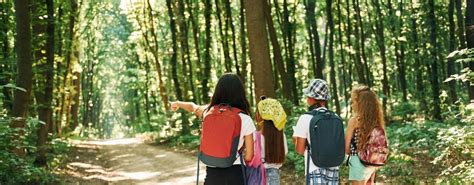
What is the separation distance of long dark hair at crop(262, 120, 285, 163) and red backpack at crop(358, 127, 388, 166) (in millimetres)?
1001

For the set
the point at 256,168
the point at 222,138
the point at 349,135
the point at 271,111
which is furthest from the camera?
the point at 349,135

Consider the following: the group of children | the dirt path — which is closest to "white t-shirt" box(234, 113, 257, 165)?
the group of children

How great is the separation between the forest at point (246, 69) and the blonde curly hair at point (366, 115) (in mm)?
2865

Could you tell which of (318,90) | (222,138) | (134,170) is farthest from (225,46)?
(222,138)

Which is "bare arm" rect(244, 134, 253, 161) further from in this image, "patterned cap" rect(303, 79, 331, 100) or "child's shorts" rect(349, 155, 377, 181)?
"child's shorts" rect(349, 155, 377, 181)

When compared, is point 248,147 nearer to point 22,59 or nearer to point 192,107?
point 192,107

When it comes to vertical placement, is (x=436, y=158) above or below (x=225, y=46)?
below

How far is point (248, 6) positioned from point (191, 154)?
357 inches

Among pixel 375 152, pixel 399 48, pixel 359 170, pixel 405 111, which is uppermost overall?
pixel 399 48

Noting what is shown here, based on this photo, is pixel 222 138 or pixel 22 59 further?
pixel 22 59

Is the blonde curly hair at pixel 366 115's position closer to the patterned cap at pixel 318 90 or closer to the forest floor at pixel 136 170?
the patterned cap at pixel 318 90

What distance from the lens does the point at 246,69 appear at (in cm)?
2894

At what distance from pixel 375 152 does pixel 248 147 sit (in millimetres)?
1719

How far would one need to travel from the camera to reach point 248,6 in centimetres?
1107
